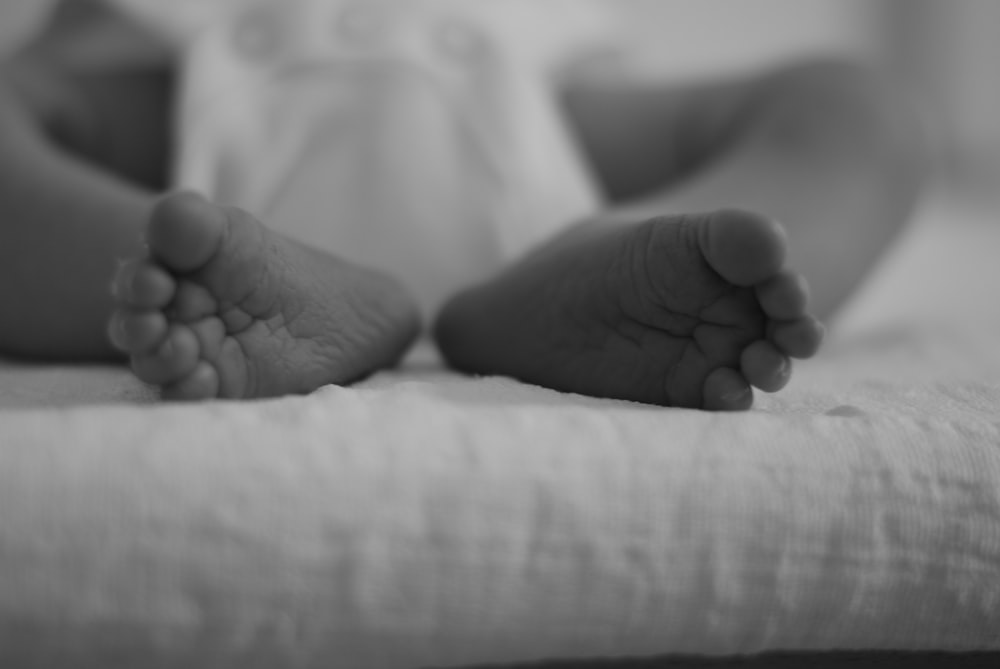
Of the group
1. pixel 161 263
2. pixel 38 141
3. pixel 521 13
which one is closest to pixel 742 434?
pixel 161 263

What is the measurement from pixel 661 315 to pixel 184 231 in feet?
0.72

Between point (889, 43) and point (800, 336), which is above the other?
point (800, 336)

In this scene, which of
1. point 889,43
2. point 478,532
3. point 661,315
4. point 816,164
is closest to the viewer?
point 478,532

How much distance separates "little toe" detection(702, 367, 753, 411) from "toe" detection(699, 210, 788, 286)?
1.8 inches

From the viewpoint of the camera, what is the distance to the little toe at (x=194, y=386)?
16.7 inches

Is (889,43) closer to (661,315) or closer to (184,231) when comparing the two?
(661,315)

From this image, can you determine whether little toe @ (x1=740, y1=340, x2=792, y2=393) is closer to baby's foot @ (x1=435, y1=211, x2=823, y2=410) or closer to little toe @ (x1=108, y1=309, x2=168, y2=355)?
baby's foot @ (x1=435, y1=211, x2=823, y2=410)

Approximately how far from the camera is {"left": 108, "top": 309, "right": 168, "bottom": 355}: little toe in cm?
40

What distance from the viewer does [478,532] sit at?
0.37 metres

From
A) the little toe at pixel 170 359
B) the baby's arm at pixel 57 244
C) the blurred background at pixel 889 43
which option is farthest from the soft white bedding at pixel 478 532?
the blurred background at pixel 889 43

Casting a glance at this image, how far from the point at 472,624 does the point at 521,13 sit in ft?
2.37

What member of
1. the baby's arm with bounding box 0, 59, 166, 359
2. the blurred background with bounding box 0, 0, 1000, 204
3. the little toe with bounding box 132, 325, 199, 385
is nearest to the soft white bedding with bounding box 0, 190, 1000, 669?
the little toe with bounding box 132, 325, 199, 385

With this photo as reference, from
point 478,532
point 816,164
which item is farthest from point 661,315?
point 816,164

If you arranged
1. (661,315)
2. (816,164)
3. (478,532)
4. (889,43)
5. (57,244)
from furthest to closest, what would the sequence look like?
(889,43) → (816,164) → (57,244) → (661,315) → (478,532)
